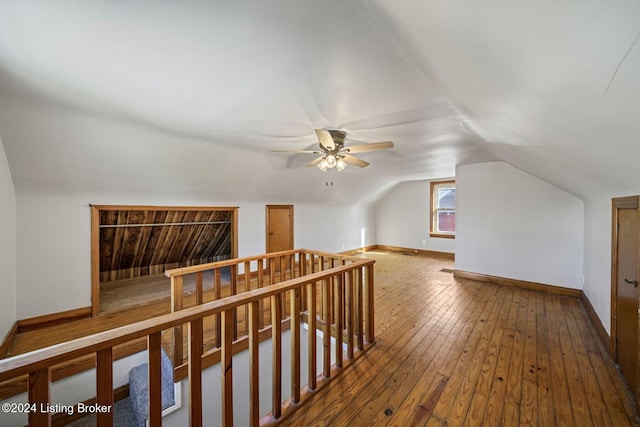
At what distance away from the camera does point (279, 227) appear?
5.45 m

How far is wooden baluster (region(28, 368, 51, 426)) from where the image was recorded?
0.78 meters

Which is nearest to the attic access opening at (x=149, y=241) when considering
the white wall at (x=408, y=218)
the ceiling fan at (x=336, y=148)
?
the ceiling fan at (x=336, y=148)

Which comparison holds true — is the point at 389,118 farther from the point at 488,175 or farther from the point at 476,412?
the point at 488,175

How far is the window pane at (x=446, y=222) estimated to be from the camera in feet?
22.6

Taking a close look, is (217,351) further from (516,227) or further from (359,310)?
(516,227)

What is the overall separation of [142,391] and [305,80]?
327 centimetres

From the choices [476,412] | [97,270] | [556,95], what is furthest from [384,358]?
[97,270]

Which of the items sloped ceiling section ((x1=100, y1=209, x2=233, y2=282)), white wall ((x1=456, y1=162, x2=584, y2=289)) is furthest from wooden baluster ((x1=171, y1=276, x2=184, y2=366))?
white wall ((x1=456, y1=162, x2=584, y2=289))

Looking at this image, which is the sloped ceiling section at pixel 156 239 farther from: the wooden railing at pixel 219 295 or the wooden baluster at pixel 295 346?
the wooden baluster at pixel 295 346

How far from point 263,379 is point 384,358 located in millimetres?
1691

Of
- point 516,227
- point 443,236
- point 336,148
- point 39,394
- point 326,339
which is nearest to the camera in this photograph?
point 39,394

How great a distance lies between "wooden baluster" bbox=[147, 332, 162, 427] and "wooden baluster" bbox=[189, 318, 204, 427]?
13 centimetres

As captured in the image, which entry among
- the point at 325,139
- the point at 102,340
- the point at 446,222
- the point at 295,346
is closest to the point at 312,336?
the point at 295,346

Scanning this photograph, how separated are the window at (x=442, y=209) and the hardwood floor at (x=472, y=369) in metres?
3.34
